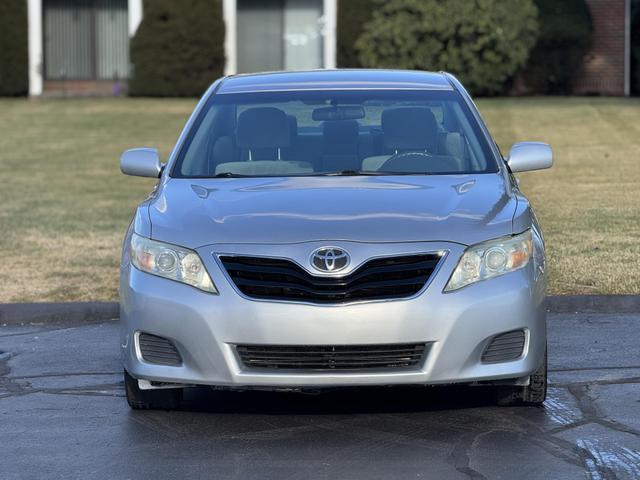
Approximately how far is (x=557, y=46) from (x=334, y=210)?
29433 mm

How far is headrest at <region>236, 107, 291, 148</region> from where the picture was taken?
7672 millimetres

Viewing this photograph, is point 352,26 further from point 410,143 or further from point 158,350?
point 158,350

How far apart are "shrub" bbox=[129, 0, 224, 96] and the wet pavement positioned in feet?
88.9

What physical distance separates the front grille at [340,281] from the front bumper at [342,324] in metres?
0.04

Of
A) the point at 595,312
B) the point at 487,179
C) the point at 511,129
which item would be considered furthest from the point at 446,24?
the point at 487,179

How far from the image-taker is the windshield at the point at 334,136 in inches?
293

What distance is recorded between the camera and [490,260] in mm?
6355

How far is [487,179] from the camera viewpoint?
7.14 m

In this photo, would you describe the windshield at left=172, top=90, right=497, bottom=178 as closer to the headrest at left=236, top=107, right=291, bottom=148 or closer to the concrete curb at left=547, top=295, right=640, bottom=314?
the headrest at left=236, top=107, right=291, bottom=148

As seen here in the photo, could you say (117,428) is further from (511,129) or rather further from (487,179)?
(511,129)

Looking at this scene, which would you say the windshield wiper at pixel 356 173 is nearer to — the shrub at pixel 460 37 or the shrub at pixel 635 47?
the shrub at pixel 460 37

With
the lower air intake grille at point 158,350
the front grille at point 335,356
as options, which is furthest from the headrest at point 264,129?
the front grille at point 335,356

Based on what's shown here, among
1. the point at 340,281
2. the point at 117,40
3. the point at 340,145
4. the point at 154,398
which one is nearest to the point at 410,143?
the point at 340,145

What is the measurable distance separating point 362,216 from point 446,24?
27.1m
